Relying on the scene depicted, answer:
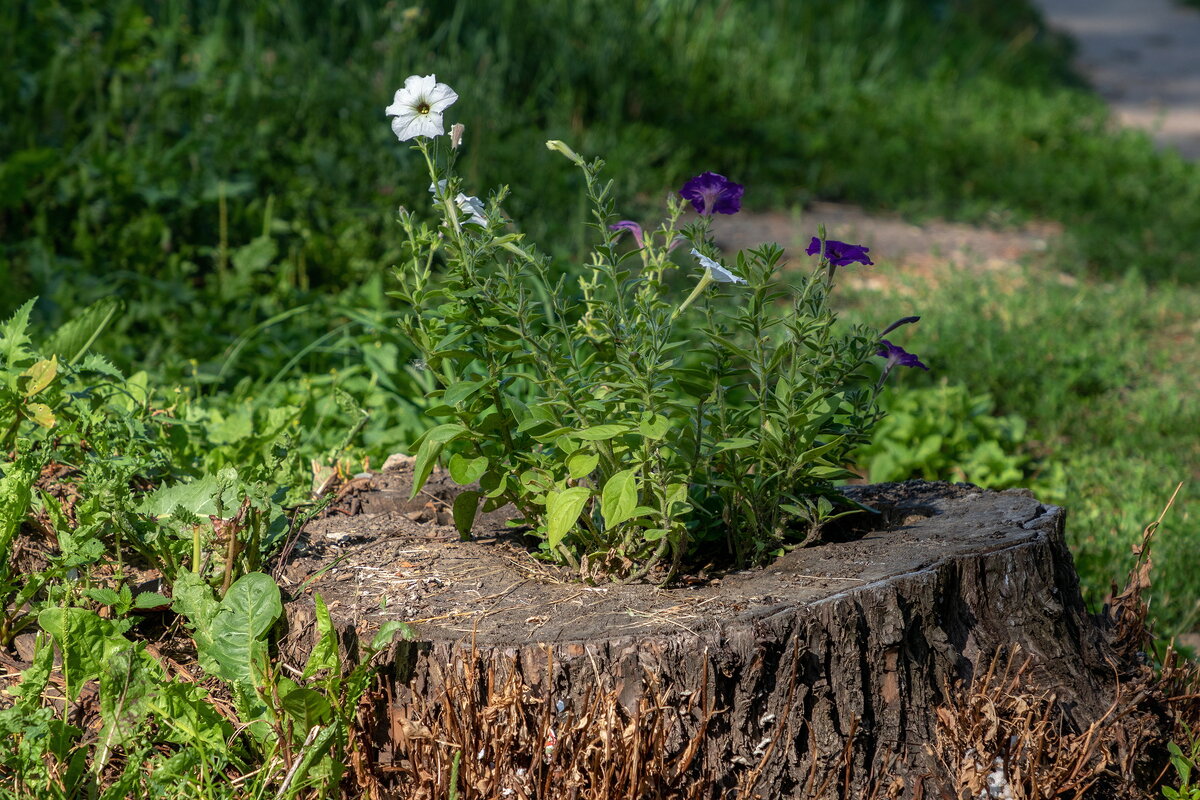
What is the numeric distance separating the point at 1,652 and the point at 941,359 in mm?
3485

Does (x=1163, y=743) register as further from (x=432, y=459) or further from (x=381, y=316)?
(x=381, y=316)

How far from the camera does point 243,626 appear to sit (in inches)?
78.1

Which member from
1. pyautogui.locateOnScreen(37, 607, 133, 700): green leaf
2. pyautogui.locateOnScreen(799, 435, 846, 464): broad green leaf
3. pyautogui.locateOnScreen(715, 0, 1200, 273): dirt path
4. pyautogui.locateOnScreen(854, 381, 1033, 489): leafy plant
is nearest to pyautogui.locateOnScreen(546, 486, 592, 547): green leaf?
pyautogui.locateOnScreen(799, 435, 846, 464): broad green leaf

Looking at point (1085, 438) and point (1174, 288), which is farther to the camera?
point (1174, 288)

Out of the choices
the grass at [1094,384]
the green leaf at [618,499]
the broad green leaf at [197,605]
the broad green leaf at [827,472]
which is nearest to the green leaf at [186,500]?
the broad green leaf at [197,605]

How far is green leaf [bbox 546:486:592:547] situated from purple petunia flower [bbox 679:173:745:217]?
1.82 feet

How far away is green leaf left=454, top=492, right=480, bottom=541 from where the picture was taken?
2284mm

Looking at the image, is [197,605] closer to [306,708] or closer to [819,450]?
[306,708]

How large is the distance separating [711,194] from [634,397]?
15.6 inches

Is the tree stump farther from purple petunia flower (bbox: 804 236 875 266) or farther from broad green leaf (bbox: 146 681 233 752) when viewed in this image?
purple petunia flower (bbox: 804 236 875 266)

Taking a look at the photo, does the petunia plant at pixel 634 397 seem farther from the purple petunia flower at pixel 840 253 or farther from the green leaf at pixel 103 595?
the green leaf at pixel 103 595

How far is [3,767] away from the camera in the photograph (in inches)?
79.3

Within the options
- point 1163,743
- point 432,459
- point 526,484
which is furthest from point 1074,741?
point 432,459

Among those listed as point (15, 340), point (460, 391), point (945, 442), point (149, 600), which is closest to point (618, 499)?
point (460, 391)
